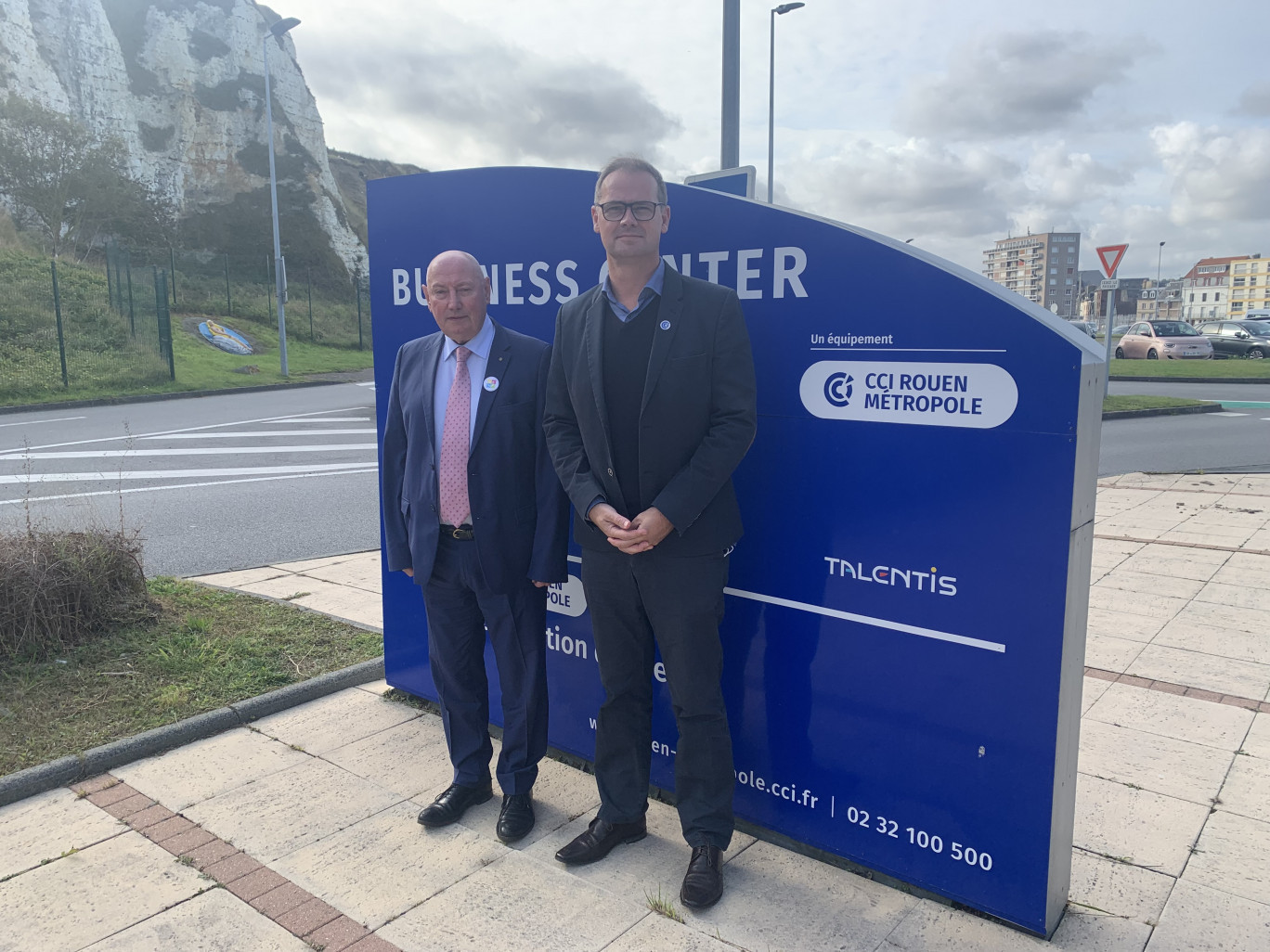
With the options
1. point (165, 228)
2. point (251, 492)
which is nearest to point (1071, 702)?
point (251, 492)

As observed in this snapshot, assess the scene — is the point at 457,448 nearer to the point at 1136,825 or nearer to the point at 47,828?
the point at 47,828

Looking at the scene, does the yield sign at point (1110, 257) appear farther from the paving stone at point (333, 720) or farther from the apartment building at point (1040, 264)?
the apartment building at point (1040, 264)

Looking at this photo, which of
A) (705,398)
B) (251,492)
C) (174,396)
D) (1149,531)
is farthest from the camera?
(174,396)

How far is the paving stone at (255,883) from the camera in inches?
111

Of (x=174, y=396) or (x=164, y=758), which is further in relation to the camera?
(x=174, y=396)

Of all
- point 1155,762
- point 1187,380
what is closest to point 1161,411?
point 1187,380

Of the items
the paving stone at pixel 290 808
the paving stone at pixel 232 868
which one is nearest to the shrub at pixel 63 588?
the paving stone at pixel 290 808

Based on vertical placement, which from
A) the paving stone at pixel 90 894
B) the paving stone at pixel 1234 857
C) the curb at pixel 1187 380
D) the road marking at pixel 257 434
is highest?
the curb at pixel 1187 380

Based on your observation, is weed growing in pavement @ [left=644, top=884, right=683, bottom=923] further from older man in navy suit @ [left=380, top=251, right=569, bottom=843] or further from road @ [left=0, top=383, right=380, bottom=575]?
road @ [left=0, top=383, right=380, bottom=575]

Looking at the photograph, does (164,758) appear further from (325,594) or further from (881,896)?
(881,896)

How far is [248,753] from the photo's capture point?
3.81 m

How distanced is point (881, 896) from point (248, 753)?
2.62 metres

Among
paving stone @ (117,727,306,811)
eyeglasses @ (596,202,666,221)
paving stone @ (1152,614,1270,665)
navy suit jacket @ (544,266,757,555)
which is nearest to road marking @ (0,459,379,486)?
paving stone @ (117,727,306,811)

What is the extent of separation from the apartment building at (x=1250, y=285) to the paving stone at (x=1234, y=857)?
158332mm
